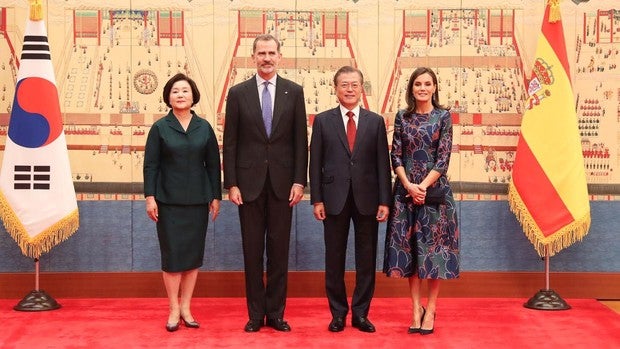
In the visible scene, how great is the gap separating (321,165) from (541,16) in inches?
86.1

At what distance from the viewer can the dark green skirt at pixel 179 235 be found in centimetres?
455

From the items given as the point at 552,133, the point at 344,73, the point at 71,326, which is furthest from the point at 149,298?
the point at 552,133

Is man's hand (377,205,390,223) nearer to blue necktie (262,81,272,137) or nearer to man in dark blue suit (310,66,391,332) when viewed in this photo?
man in dark blue suit (310,66,391,332)

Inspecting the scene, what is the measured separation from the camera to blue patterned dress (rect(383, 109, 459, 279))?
4.41 meters

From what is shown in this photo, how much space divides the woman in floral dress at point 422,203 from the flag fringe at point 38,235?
216 cm

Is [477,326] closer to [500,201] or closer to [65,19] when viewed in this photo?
[500,201]

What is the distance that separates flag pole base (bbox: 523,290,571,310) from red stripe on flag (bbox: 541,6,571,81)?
1.44m

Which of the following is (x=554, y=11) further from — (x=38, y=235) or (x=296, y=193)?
(x=38, y=235)

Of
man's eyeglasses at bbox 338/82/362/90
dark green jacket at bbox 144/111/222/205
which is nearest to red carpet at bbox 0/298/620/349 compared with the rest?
dark green jacket at bbox 144/111/222/205

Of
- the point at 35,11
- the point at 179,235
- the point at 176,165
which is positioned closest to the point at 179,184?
the point at 176,165

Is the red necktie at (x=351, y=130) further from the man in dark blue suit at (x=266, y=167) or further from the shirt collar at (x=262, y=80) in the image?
the shirt collar at (x=262, y=80)

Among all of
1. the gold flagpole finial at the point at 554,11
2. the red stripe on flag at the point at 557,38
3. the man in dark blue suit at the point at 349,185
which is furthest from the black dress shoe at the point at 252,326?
the gold flagpole finial at the point at 554,11

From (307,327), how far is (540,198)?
5.93 ft

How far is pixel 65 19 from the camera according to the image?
5.57 meters
